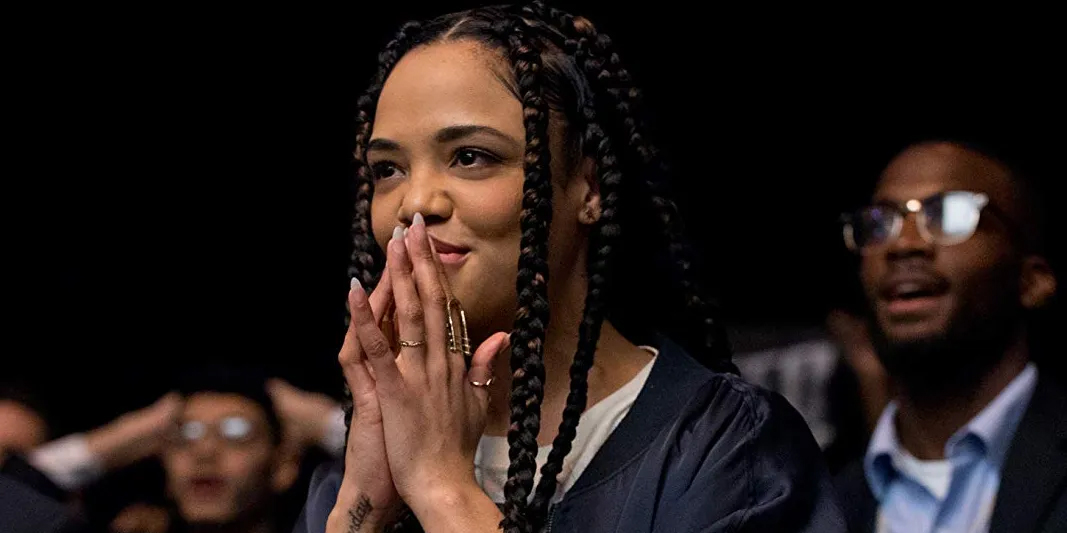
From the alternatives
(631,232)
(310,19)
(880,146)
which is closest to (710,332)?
(631,232)

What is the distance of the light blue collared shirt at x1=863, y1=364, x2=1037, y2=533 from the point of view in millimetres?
3105

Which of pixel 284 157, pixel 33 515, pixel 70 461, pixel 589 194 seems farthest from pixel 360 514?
pixel 70 461

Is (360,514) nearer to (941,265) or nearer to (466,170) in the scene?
(466,170)

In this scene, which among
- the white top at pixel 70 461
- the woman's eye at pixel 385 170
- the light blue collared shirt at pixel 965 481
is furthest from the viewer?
the white top at pixel 70 461

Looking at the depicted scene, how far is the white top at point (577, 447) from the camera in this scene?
7.21 ft

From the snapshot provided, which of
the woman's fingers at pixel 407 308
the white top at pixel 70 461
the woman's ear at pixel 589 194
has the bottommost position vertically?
the white top at pixel 70 461

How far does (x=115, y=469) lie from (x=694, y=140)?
1.80 m

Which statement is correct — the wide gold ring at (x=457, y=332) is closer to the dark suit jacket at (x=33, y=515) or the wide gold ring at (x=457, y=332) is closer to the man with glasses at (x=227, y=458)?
the dark suit jacket at (x=33, y=515)

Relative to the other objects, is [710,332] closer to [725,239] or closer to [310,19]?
[725,239]

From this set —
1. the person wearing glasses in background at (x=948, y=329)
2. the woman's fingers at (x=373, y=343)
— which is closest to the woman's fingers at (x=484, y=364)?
the woman's fingers at (x=373, y=343)

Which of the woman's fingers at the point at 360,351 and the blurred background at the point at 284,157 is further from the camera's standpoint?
the blurred background at the point at 284,157

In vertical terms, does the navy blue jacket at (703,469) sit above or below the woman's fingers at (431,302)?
below

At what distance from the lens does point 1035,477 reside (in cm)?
287

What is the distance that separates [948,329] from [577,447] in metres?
1.23
